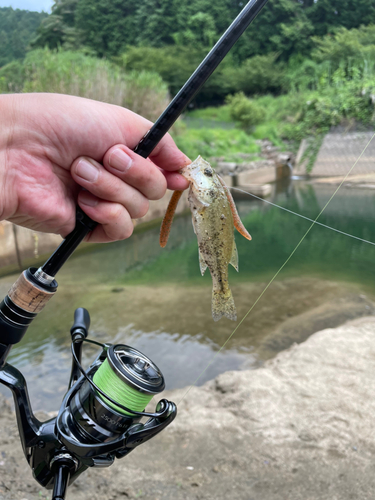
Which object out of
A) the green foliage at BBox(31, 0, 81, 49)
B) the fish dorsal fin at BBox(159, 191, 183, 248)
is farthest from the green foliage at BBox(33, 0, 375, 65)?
the fish dorsal fin at BBox(159, 191, 183, 248)

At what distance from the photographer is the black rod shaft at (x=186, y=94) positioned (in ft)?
3.27

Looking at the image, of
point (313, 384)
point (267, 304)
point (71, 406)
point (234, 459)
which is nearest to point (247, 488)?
point (234, 459)

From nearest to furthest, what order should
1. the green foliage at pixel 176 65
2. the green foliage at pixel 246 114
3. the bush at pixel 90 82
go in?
the bush at pixel 90 82, the green foliage at pixel 246 114, the green foliage at pixel 176 65

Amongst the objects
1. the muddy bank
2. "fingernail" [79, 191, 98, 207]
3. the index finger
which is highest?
the index finger

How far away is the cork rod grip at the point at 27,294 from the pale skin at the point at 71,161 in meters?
0.21

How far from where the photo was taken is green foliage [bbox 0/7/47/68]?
7.51 meters

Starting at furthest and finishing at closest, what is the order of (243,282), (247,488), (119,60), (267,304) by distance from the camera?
(119,60)
(243,282)
(267,304)
(247,488)

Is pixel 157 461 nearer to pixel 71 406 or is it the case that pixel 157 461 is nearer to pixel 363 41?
pixel 71 406

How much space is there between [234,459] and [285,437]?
424 millimetres

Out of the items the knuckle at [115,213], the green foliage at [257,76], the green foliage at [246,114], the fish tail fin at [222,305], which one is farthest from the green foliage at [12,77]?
the green foliage at [257,76]

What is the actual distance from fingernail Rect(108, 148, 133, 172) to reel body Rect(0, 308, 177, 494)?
1.89 feet

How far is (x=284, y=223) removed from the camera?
6520mm

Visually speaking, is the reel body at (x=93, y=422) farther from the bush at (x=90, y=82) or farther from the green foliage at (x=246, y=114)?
the green foliage at (x=246, y=114)

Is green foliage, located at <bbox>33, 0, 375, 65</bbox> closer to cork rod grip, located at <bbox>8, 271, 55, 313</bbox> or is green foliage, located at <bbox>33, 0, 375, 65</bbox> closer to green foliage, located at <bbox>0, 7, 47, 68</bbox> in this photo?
green foliage, located at <bbox>0, 7, 47, 68</bbox>
